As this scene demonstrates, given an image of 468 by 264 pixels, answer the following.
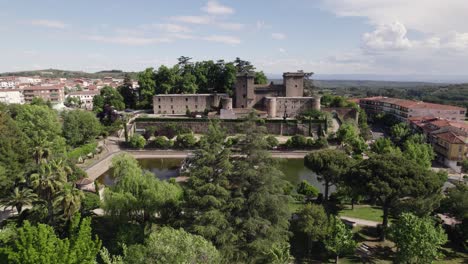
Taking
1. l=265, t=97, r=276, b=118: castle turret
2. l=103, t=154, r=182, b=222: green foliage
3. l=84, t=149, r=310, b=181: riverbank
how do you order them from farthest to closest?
l=265, t=97, r=276, b=118: castle turret
l=84, t=149, r=310, b=181: riverbank
l=103, t=154, r=182, b=222: green foliage

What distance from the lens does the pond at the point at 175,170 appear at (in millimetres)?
29131

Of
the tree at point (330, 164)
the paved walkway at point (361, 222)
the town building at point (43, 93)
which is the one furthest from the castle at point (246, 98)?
the town building at point (43, 93)

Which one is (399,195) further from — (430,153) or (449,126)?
(449,126)

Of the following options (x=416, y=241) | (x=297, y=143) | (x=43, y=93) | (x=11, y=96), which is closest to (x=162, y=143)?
(x=297, y=143)

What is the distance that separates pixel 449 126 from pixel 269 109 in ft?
79.0

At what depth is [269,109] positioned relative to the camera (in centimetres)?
4812

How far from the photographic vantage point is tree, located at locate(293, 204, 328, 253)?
1517 cm

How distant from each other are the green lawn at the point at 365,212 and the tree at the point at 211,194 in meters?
10.8

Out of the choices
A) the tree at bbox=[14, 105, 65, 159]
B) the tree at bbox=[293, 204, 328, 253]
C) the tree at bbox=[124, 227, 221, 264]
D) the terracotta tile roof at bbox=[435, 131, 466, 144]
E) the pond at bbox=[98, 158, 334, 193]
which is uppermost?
the tree at bbox=[14, 105, 65, 159]

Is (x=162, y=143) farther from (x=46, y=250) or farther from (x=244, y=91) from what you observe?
(x=46, y=250)

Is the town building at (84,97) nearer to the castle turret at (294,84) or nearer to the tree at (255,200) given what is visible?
the castle turret at (294,84)

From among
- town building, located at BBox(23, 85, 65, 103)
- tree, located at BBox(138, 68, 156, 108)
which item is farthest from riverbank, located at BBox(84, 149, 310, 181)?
town building, located at BBox(23, 85, 65, 103)

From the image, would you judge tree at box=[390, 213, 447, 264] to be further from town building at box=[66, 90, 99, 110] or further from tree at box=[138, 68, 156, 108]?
town building at box=[66, 90, 99, 110]

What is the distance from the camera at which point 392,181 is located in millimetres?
16234
